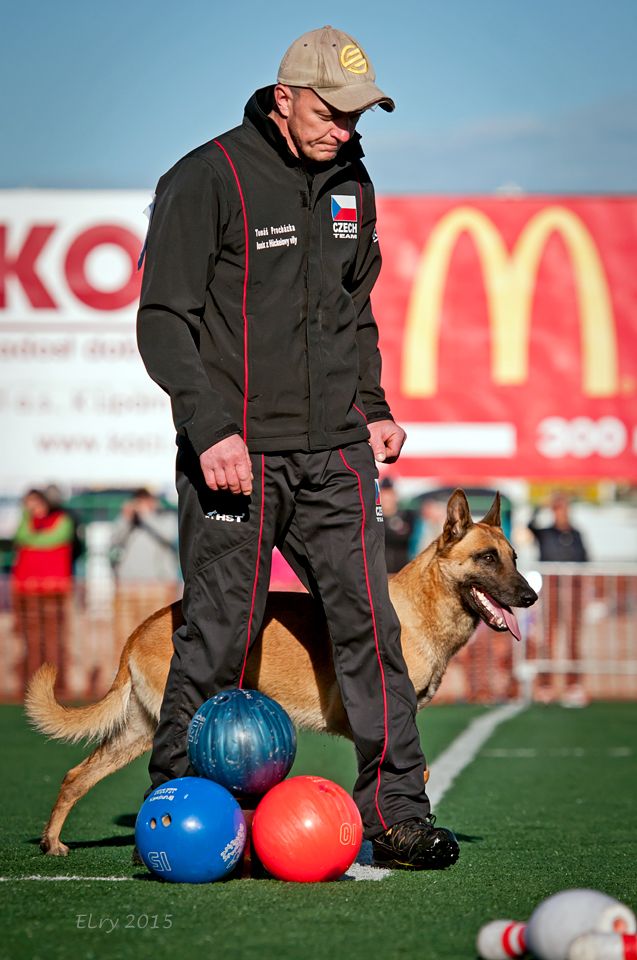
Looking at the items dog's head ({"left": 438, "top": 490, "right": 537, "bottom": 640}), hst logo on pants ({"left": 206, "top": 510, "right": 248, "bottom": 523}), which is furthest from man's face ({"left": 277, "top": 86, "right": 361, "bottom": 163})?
dog's head ({"left": 438, "top": 490, "right": 537, "bottom": 640})

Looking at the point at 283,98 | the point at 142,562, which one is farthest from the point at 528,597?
the point at 142,562

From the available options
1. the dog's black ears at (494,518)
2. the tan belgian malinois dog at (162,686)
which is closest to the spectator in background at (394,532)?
the dog's black ears at (494,518)

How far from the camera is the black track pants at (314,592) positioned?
14.7ft

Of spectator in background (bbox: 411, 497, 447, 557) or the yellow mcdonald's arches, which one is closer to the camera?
spectator in background (bbox: 411, 497, 447, 557)

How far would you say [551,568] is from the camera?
1473cm

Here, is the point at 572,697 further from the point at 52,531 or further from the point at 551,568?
the point at 52,531

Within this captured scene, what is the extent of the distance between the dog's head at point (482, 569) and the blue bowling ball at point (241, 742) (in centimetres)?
193

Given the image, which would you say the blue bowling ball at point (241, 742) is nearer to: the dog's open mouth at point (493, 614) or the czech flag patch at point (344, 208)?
the czech flag patch at point (344, 208)

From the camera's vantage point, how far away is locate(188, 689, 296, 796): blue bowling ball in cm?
419

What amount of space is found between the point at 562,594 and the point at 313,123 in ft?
35.4

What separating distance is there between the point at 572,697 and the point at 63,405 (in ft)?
21.8

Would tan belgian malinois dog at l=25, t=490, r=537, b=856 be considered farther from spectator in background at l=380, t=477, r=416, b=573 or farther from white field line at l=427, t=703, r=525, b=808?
spectator in background at l=380, t=477, r=416, b=573

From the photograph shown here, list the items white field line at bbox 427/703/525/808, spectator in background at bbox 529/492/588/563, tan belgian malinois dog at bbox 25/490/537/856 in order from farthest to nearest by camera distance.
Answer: spectator in background at bbox 529/492/588/563 < white field line at bbox 427/703/525/808 < tan belgian malinois dog at bbox 25/490/537/856

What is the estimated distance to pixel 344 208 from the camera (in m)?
4.71
